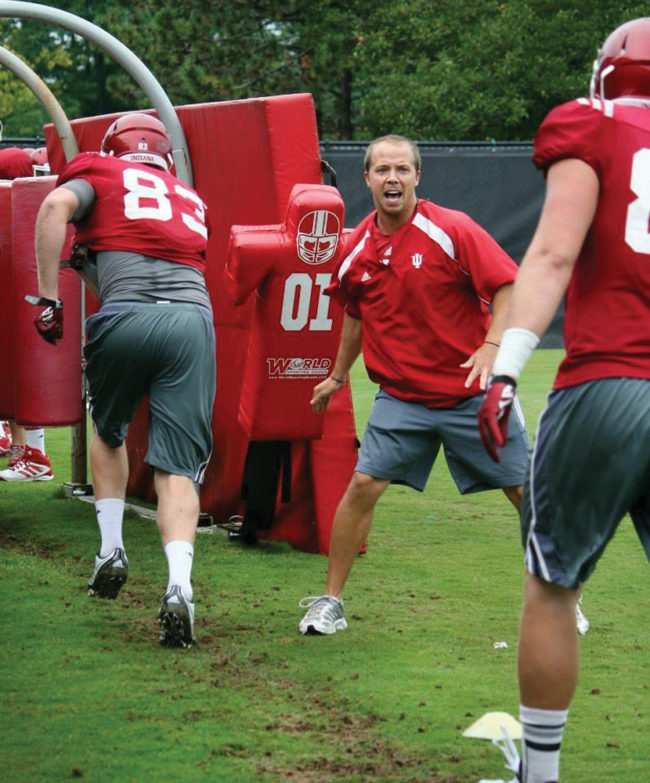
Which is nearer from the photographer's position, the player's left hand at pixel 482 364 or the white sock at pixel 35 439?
the player's left hand at pixel 482 364

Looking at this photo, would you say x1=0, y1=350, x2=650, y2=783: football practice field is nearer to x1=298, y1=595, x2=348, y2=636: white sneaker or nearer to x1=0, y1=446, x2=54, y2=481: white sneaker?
x1=298, y1=595, x2=348, y2=636: white sneaker

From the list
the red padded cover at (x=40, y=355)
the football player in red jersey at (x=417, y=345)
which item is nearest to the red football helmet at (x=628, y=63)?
the football player in red jersey at (x=417, y=345)

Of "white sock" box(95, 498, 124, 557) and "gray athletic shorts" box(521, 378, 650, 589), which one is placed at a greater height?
"gray athletic shorts" box(521, 378, 650, 589)

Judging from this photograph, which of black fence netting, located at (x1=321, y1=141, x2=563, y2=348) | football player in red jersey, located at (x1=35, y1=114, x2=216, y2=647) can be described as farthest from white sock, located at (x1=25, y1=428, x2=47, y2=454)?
black fence netting, located at (x1=321, y1=141, x2=563, y2=348)

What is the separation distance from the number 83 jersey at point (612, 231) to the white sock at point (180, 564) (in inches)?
86.3

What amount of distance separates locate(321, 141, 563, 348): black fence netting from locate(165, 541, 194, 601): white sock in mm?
12179

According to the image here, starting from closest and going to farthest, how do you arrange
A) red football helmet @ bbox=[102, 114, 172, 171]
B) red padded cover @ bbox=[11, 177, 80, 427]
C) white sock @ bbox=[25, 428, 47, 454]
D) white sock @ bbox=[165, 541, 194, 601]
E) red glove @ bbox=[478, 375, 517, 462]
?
red glove @ bbox=[478, 375, 517, 462] < white sock @ bbox=[165, 541, 194, 601] < red football helmet @ bbox=[102, 114, 172, 171] < red padded cover @ bbox=[11, 177, 80, 427] < white sock @ bbox=[25, 428, 47, 454]

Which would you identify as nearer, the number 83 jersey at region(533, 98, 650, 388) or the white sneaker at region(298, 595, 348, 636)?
the number 83 jersey at region(533, 98, 650, 388)

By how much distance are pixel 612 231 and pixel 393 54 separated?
89.6 feet

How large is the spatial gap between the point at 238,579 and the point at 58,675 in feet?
5.46

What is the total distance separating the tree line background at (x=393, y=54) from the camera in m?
27.4

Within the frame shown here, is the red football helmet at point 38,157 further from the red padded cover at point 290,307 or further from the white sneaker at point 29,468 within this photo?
the red padded cover at point 290,307

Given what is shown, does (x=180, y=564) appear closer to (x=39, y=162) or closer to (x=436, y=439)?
(x=436, y=439)

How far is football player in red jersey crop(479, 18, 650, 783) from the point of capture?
3145 mm
